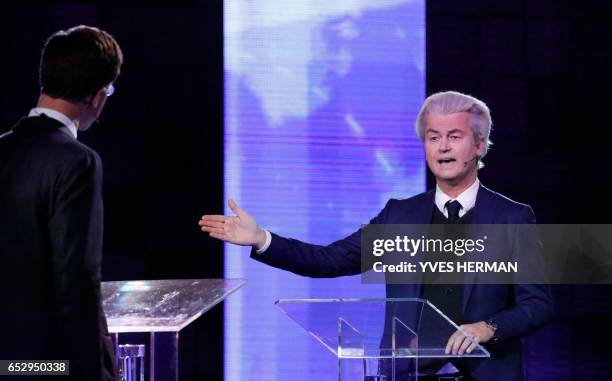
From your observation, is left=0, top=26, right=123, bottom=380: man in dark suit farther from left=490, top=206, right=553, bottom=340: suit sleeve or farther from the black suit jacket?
left=490, top=206, right=553, bottom=340: suit sleeve

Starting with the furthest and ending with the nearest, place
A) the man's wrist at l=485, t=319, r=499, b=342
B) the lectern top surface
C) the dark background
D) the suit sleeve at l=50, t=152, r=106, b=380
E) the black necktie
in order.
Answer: the dark background → the black necktie → the man's wrist at l=485, t=319, r=499, b=342 → the lectern top surface → the suit sleeve at l=50, t=152, r=106, b=380

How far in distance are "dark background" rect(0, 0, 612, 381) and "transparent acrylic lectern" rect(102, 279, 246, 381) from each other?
2064mm

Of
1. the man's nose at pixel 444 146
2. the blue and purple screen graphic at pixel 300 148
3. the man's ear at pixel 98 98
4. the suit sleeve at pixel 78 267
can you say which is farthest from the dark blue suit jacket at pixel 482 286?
the blue and purple screen graphic at pixel 300 148

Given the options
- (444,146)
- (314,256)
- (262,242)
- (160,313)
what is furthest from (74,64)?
(444,146)

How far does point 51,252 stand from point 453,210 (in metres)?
1.70

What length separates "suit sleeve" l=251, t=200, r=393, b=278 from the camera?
3.03 m

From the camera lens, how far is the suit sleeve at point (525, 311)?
275cm

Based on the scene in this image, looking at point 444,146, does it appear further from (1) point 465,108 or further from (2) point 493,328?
(2) point 493,328

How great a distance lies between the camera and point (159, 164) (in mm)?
4605

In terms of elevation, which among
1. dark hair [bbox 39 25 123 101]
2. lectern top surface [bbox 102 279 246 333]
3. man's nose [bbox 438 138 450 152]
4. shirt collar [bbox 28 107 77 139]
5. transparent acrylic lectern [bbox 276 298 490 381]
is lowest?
transparent acrylic lectern [bbox 276 298 490 381]

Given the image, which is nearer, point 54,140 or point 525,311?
point 54,140

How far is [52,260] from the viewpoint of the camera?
5.57 feet

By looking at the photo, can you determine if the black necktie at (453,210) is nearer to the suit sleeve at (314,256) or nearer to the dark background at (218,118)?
the suit sleeve at (314,256)

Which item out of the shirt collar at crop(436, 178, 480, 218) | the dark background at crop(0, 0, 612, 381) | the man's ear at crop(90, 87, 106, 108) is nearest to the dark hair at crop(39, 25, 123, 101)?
the man's ear at crop(90, 87, 106, 108)
